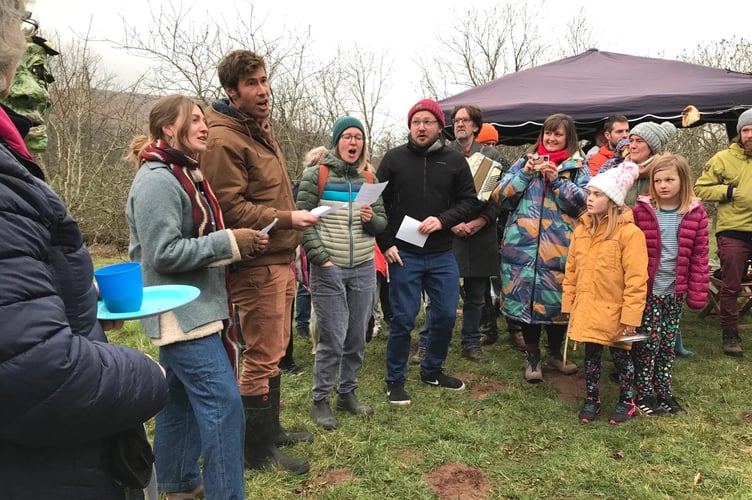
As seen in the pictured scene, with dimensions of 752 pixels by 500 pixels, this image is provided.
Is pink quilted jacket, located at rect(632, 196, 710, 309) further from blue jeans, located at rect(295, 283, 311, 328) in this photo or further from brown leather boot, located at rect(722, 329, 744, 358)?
blue jeans, located at rect(295, 283, 311, 328)

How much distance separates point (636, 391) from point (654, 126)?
6.77ft

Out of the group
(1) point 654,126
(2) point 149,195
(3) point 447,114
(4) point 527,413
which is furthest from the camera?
(3) point 447,114

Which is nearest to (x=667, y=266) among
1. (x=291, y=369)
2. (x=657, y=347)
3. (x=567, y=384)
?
(x=657, y=347)

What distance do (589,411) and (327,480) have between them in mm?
1852

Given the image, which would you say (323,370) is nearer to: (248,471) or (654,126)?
(248,471)

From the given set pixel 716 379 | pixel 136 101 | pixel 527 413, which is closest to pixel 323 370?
pixel 527 413

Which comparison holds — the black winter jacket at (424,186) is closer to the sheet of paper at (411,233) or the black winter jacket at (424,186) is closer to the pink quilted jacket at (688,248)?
the sheet of paper at (411,233)

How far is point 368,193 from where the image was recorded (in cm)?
329

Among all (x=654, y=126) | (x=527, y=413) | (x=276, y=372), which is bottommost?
(x=527, y=413)

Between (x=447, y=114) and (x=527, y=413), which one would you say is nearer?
(x=527, y=413)

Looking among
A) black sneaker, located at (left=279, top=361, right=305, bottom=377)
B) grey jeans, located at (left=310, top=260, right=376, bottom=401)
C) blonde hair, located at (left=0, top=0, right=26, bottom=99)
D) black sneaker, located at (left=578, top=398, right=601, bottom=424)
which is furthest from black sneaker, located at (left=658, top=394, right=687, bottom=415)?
blonde hair, located at (left=0, top=0, right=26, bottom=99)

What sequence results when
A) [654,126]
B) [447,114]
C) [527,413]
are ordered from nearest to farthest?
1. [527,413]
2. [654,126]
3. [447,114]

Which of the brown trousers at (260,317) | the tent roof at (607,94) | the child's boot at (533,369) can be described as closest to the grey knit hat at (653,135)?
the tent roof at (607,94)

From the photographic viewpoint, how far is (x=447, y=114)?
19.5 ft
